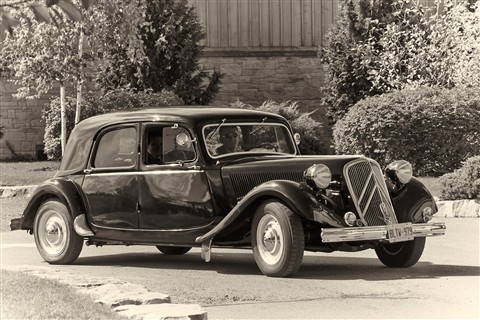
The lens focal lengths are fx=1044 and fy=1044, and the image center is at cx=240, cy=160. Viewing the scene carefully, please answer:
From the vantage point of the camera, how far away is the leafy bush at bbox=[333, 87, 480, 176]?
20812 mm

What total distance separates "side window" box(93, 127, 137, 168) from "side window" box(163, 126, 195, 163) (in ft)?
1.31

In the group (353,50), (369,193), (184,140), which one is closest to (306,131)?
(353,50)

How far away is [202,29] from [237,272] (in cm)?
1798

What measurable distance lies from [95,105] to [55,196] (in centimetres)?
1249

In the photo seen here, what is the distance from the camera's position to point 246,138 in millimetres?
11258

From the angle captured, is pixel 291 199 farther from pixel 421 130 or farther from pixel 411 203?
pixel 421 130

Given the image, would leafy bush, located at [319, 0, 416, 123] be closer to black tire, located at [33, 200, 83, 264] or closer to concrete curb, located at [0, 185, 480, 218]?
concrete curb, located at [0, 185, 480, 218]

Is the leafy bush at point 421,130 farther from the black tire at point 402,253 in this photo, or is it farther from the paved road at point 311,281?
the black tire at point 402,253

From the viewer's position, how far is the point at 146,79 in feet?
82.4

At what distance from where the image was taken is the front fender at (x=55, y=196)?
1149cm

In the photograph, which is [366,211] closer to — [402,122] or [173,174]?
[173,174]

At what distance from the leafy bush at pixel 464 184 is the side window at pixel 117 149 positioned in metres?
6.71

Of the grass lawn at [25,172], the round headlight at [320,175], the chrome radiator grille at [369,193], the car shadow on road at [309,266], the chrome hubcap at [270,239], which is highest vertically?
the round headlight at [320,175]

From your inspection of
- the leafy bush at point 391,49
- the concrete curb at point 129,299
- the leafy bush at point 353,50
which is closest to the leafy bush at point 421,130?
the leafy bush at point 391,49
